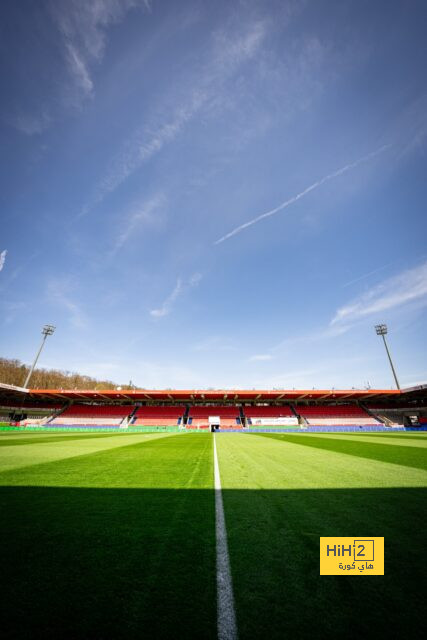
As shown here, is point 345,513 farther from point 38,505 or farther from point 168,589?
A: point 38,505

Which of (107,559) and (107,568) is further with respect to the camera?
(107,559)

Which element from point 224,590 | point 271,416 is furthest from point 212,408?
point 224,590

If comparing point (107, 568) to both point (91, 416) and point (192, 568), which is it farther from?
point (91, 416)

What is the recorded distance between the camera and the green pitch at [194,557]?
188 cm

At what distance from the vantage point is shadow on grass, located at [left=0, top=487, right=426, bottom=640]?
186cm

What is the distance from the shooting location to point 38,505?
4293 mm

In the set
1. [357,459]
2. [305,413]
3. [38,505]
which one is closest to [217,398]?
[305,413]

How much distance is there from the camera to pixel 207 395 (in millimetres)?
43875

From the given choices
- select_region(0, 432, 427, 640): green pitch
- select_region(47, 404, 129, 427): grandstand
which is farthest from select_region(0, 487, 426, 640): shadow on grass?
select_region(47, 404, 129, 427): grandstand

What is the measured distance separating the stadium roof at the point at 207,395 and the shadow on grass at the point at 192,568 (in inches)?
1513

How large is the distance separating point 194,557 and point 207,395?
139 feet

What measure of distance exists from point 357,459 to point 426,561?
706cm

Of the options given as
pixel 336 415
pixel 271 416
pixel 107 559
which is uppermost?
pixel 336 415

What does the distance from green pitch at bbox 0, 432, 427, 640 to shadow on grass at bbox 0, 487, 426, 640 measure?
11mm
